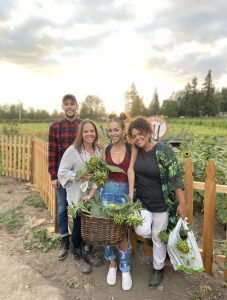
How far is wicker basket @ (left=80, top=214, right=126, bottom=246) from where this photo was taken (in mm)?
3066

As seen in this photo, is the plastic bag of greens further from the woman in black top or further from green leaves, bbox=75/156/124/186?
green leaves, bbox=75/156/124/186

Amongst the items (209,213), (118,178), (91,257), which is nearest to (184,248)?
(209,213)

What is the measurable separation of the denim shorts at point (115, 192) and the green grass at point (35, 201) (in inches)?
129

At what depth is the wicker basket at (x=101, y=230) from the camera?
3066 millimetres

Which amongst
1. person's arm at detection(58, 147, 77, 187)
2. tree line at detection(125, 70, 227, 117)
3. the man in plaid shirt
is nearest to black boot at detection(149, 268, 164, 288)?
the man in plaid shirt

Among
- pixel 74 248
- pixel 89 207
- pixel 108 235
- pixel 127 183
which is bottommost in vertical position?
pixel 74 248

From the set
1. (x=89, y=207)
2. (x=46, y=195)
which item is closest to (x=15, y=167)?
(x=46, y=195)

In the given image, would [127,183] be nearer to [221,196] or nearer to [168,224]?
[168,224]

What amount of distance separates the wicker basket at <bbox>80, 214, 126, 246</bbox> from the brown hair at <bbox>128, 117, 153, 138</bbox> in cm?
95

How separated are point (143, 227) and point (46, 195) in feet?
11.2

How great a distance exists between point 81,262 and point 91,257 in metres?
0.16

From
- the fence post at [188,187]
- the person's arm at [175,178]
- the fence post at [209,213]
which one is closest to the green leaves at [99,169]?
the person's arm at [175,178]

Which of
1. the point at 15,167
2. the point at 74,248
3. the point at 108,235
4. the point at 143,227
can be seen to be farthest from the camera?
the point at 15,167

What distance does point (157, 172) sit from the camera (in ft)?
10.6
